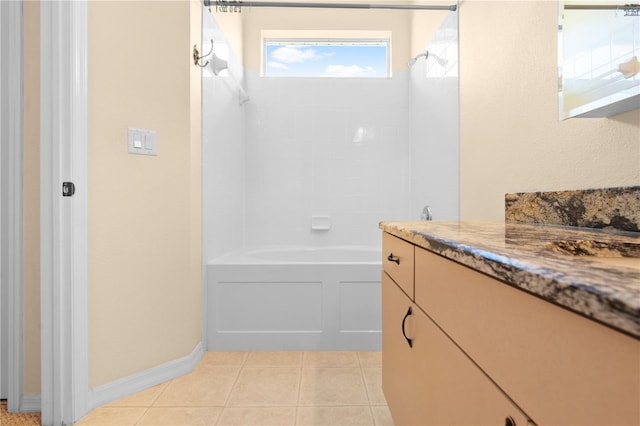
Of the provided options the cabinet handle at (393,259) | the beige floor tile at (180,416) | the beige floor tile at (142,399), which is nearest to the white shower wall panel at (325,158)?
the beige floor tile at (142,399)

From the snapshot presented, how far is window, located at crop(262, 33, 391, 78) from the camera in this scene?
311 cm

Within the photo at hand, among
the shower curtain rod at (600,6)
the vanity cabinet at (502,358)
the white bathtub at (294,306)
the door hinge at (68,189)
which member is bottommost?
the white bathtub at (294,306)

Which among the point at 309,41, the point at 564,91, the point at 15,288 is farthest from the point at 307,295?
the point at 309,41

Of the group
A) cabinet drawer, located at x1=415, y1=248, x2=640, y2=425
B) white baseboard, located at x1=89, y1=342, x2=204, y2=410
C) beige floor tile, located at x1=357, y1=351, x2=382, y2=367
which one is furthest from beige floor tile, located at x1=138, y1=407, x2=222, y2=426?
cabinet drawer, located at x1=415, y1=248, x2=640, y2=425

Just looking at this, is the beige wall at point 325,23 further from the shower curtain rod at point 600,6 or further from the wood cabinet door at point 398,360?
the wood cabinet door at point 398,360

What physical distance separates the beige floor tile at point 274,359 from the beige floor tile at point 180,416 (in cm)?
43

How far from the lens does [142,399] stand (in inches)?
59.9

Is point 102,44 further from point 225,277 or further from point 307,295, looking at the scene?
point 307,295

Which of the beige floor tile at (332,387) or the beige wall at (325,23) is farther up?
the beige wall at (325,23)

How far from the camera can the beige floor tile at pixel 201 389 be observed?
1505 mm

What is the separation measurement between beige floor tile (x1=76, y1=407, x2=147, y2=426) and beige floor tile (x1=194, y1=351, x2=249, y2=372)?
0.39 m

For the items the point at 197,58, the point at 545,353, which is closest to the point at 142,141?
the point at 197,58

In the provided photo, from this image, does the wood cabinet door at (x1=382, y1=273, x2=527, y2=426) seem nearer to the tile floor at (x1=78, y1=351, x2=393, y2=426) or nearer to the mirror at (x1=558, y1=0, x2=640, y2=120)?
the tile floor at (x1=78, y1=351, x2=393, y2=426)

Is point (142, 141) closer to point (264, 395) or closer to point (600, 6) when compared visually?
point (264, 395)
